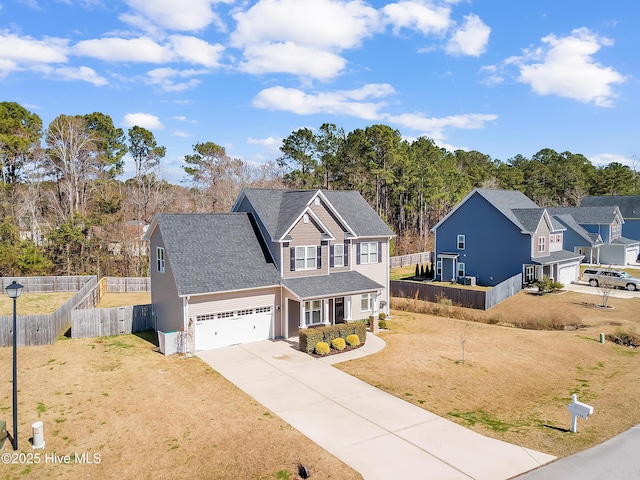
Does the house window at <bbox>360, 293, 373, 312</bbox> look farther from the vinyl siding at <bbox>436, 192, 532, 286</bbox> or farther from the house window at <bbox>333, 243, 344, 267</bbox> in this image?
the vinyl siding at <bbox>436, 192, 532, 286</bbox>

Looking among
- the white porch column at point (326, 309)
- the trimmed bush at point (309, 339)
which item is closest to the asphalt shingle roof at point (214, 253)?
the white porch column at point (326, 309)

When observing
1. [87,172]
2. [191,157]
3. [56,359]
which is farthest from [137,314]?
[191,157]

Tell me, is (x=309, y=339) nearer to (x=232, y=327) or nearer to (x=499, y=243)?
(x=232, y=327)

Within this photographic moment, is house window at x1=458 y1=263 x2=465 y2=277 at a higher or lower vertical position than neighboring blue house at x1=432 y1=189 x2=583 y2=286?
lower

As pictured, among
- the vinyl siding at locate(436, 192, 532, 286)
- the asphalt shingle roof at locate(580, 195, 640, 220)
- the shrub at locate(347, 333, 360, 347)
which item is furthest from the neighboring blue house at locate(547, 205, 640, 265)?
the shrub at locate(347, 333, 360, 347)

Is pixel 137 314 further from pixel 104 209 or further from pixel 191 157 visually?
pixel 191 157

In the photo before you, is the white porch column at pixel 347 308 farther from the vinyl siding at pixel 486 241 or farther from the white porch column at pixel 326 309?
the vinyl siding at pixel 486 241

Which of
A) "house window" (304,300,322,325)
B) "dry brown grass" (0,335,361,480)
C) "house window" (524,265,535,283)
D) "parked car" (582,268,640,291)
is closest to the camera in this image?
"dry brown grass" (0,335,361,480)
